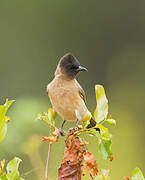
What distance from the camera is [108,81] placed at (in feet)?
25.3

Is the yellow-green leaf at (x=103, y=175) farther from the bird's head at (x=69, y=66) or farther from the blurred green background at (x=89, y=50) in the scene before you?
the blurred green background at (x=89, y=50)

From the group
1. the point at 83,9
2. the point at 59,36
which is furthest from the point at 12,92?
the point at 83,9

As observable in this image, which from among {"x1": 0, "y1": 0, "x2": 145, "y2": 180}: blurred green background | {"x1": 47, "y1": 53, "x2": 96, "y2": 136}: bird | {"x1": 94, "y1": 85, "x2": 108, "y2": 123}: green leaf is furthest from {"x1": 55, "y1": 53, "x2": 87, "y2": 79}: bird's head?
{"x1": 0, "y1": 0, "x2": 145, "y2": 180}: blurred green background

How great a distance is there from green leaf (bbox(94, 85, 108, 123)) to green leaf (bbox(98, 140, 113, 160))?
7 cm

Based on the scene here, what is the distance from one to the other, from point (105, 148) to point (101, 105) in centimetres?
12

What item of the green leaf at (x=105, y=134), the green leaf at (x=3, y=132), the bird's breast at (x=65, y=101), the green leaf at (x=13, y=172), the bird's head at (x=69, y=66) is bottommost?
the green leaf at (x=13, y=172)

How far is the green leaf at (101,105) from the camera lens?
3.86 ft

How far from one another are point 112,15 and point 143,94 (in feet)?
12.4

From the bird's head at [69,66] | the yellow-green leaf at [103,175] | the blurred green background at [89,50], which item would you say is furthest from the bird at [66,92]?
the blurred green background at [89,50]

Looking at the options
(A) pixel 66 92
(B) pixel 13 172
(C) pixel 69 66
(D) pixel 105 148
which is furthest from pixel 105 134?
(A) pixel 66 92

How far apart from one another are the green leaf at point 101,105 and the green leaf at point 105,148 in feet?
0.24

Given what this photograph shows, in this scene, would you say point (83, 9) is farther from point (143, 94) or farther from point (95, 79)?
point (143, 94)

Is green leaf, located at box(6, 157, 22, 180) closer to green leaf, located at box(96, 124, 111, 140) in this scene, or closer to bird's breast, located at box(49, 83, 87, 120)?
green leaf, located at box(96, 124, 111, 140)

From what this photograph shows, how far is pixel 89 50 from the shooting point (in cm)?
913
